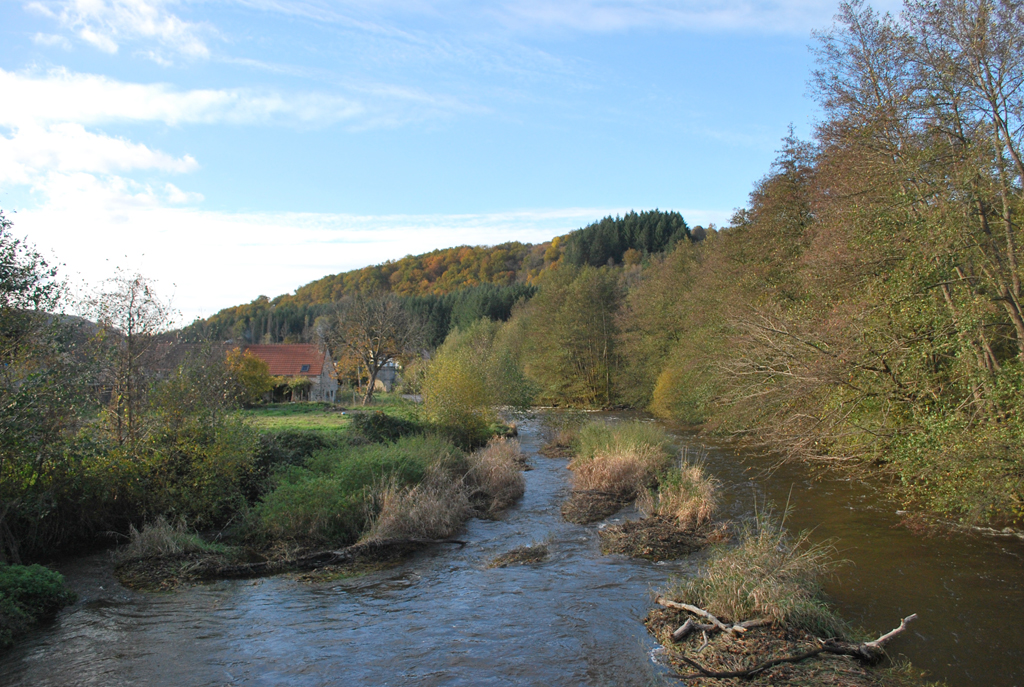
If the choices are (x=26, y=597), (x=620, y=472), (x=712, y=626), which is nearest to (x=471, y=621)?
(x=712, y=626)

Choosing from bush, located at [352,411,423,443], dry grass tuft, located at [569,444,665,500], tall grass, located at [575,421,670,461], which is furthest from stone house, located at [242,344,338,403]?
dry grass tuft, located at [569,444,665,500]

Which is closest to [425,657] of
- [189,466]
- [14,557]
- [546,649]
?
[546,649]

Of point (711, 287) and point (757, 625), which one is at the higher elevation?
point (711, 287)

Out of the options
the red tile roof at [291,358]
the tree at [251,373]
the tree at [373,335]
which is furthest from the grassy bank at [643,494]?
the red tile roof at [291,358]

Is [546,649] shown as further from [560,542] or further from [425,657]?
[560,542]

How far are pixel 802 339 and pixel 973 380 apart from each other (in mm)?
3694

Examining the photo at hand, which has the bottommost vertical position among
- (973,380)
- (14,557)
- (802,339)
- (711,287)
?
(14,557)

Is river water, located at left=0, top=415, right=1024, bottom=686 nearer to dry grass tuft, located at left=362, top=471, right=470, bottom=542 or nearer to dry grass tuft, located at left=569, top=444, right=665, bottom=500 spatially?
dry grass tuft, located at left=362, top=471, right=470, bottom=542

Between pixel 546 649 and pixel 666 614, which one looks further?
pixel 666 614

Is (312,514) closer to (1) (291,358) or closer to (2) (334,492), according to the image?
(2) (334,492)

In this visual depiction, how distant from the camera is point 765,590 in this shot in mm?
7523

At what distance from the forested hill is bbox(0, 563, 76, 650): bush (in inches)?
1856

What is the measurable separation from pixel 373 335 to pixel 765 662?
46519 millimetres

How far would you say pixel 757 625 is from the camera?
7273 mm
